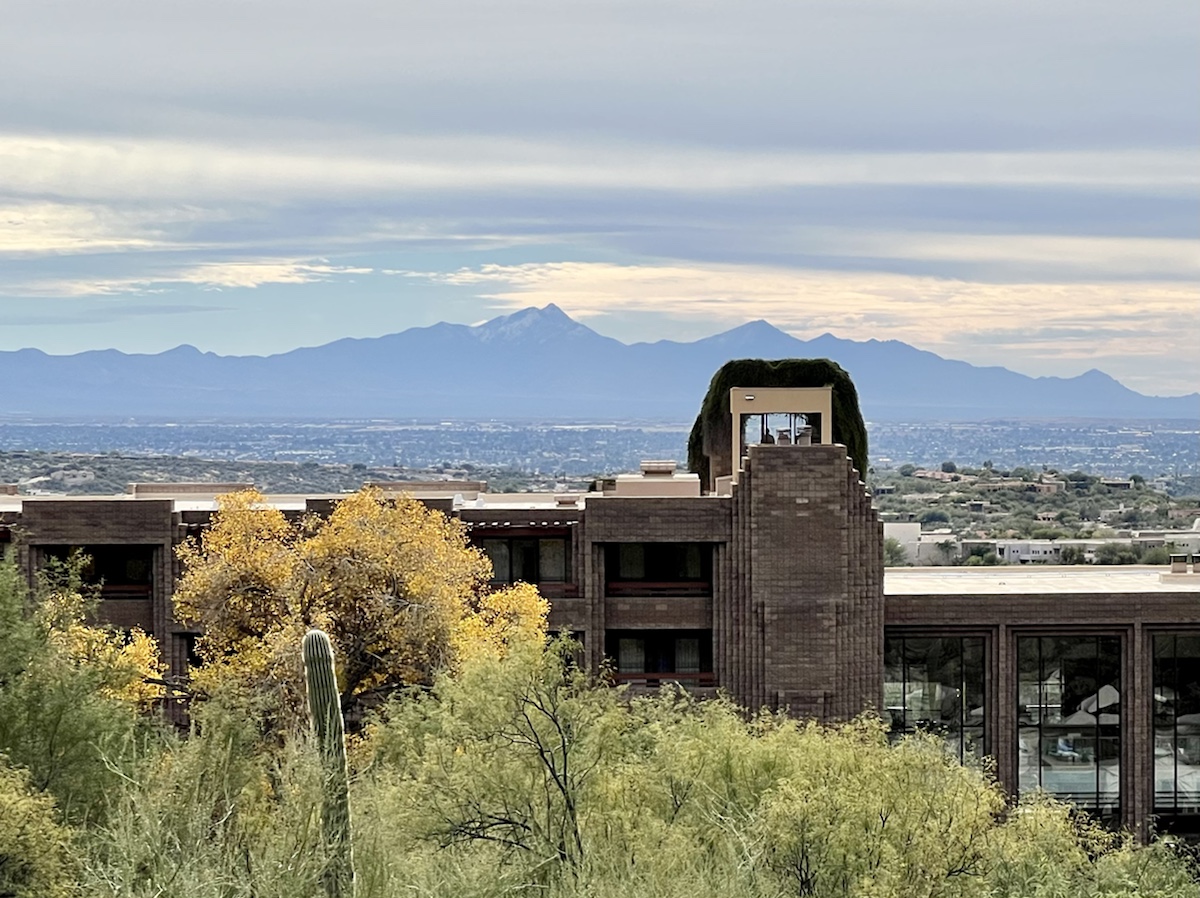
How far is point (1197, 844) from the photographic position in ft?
204

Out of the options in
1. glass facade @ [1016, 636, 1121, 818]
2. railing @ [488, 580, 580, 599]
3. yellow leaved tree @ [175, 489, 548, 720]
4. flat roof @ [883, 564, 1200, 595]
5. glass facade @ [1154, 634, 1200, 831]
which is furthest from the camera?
flat roof @ [883, 564, 1200, 595]

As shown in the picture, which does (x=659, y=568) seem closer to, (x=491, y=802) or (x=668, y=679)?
(x=668, y=679)

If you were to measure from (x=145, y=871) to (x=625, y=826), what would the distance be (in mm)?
8912

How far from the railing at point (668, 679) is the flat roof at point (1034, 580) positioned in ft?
21.0

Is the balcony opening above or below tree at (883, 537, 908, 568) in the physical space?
above

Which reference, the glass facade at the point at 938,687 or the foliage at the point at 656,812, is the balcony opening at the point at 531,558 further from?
the foliage at the point at 656,812

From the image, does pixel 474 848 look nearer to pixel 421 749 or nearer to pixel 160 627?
pixel 421 749

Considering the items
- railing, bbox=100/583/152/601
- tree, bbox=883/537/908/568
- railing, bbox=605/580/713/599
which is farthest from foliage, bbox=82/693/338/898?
tree, bbox=883/537/908/568

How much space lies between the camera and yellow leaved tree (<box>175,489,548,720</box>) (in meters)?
51.4

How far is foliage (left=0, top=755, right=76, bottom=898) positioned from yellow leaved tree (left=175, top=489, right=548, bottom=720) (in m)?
18.7

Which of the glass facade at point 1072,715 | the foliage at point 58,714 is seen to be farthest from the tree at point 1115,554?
the foliage at point 58,714

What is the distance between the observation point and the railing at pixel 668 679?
60.7m

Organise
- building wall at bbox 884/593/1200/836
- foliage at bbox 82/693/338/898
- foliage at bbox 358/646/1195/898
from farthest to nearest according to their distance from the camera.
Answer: building wall at bbox 884/593/1200/836
foliage at bbox 358/646/1195/898
foliage at bbox 82/693/338/898

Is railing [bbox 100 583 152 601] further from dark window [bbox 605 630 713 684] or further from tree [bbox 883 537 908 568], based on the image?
tree [bbox 883 537 908 568]
